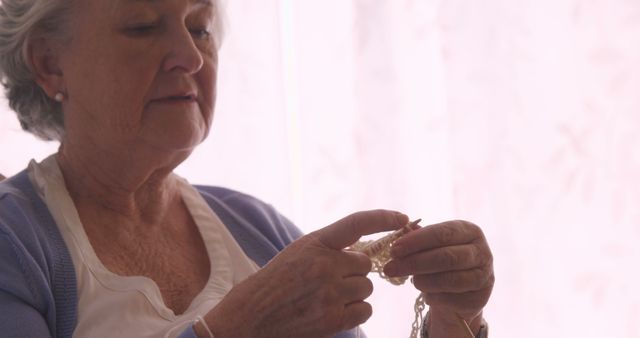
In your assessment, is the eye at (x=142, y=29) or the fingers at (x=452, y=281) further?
the eye at (x=142, y=29)

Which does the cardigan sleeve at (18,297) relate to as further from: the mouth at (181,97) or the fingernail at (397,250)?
the fingernail at (397,250)

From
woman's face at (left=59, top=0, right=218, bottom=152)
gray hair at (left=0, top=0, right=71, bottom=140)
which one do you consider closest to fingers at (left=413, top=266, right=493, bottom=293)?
woman's face at (left=59, top=0, right=218, bottom=152)

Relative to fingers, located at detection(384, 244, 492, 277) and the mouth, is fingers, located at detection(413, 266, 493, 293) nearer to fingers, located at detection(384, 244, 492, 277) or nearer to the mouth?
fingers, located at detection(384, 244, 492, 277)

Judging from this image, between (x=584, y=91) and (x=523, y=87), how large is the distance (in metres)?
0.13

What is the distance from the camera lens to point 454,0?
5.85ft

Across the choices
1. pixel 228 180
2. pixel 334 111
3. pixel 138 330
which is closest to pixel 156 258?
pixel 138 330

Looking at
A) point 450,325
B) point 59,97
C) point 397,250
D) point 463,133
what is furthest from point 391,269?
point 463,133

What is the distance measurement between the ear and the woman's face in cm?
2

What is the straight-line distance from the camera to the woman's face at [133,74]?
1157mm

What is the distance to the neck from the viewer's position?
47.2 inches

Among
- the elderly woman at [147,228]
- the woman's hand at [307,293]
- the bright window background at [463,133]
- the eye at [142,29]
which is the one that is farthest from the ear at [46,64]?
the woman's hand at [307,293]

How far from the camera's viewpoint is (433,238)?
0.99 m

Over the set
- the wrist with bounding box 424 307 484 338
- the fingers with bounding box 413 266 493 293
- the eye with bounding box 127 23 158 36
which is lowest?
the wrist with bounding box 424 307 484 338

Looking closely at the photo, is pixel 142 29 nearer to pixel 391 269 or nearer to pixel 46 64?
pixel 46 64
